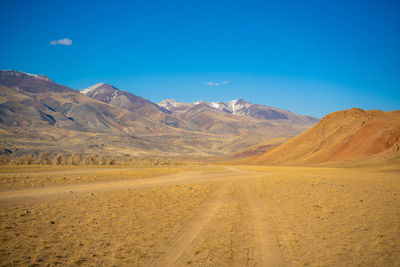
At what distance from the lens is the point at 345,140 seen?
61156 mm

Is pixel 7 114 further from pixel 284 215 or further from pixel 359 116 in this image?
pixel 284 215

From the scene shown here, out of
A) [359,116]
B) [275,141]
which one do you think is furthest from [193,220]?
[275,141]

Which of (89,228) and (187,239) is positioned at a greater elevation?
(187,239)

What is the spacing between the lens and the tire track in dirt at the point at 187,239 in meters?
7.09

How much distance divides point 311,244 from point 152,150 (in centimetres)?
14705

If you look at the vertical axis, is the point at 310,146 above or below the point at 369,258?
above

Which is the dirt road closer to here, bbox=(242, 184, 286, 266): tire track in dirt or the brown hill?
bbox=(242, 184, 286, 266): tire track in dirt

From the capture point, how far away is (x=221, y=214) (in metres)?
12.4

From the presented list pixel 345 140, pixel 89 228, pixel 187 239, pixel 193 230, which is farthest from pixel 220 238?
pixel 345 140

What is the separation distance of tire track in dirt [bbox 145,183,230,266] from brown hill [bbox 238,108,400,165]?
46735 millimetres

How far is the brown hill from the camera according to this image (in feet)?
172

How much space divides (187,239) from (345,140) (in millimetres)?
61824

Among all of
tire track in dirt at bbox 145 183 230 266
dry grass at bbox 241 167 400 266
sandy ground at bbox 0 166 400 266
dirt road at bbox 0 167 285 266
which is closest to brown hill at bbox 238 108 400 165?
dry grass at bbox 241 167 400 266

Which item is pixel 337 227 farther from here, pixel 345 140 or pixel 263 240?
pixel 345 140
